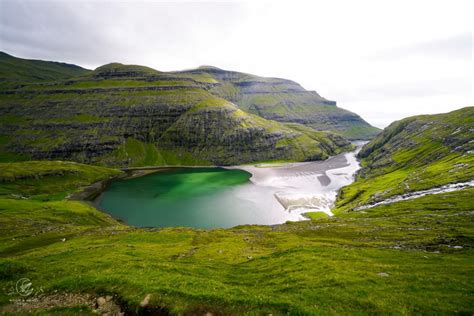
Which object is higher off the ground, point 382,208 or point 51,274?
point 51,274

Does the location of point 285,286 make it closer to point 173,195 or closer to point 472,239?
point 472,239

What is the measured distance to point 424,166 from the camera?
5374 inches

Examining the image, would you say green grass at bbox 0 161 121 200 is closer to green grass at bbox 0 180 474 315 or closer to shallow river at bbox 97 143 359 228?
shallow river at bbox 97 143 359 228

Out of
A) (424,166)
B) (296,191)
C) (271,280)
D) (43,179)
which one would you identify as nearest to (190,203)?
(296,191)

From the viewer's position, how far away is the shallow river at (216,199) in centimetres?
10558

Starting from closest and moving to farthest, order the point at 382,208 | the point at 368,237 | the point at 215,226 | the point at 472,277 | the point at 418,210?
the point at 472,277 → the point at 368,237 → the point at 418,210 → the point at 382,208 → the point at 215,226

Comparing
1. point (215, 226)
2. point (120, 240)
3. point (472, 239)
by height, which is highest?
point (472, 239)

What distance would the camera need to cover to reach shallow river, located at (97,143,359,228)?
105575 millimetres

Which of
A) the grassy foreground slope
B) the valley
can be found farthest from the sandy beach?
the grassy foreground slope

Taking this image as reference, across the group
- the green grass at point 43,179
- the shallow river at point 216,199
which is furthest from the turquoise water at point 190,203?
the green grass at point 43,179

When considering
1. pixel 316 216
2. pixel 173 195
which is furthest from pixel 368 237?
pixel 173 195

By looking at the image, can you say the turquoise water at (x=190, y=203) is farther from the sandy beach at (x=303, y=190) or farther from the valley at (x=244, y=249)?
the sandy beach at (x=303, y=190)

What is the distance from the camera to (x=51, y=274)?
26812mm

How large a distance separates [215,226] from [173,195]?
5301 cm
